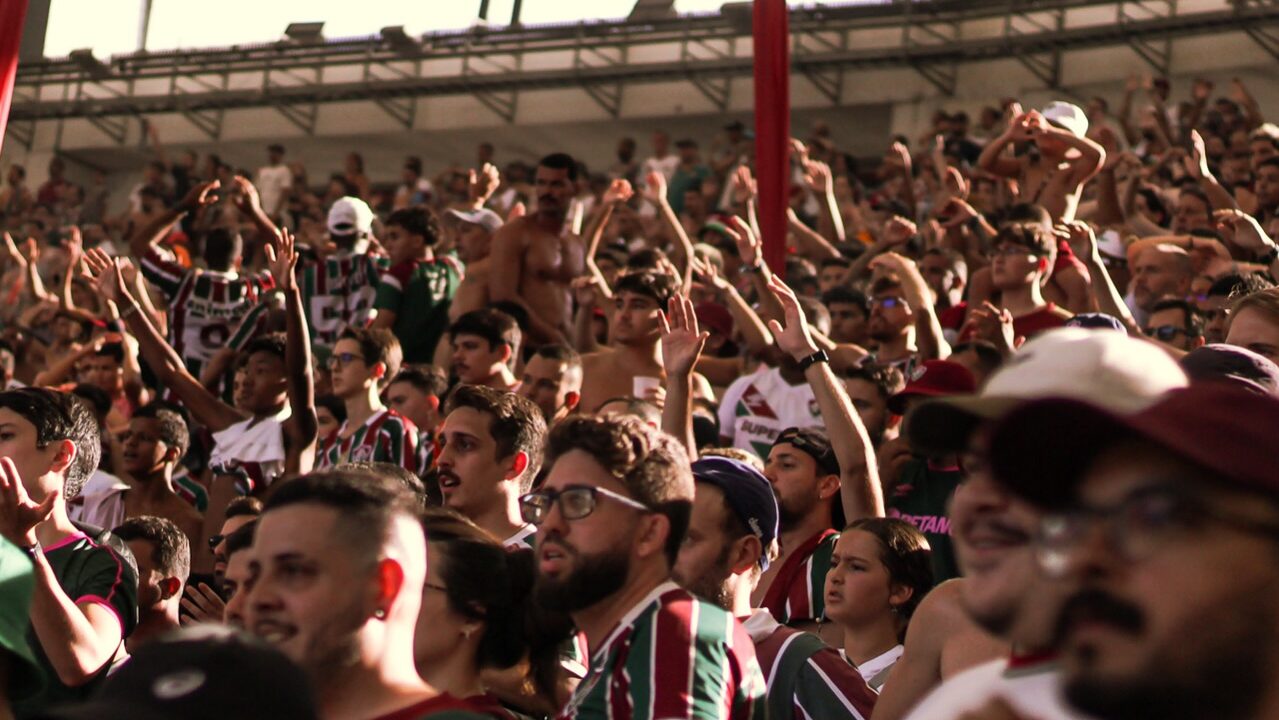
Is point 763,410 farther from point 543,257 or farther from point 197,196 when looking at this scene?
point 197,196

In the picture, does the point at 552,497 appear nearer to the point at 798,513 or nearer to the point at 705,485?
the point at 705,485

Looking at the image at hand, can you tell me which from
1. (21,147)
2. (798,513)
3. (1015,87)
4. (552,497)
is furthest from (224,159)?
(552,497)

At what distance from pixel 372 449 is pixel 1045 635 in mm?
5368

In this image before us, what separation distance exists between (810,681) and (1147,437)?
8.18 feet

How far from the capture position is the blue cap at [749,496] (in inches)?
172

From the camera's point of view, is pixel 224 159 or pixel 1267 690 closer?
pixel 1267 690

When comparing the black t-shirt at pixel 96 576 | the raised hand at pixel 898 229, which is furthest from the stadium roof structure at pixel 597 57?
the black t-shirt at pixel 96 576

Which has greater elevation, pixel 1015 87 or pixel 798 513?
pixel 1015 87

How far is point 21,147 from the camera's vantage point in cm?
2623

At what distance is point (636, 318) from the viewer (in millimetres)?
7621

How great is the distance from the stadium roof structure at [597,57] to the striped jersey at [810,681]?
1517 centimetres

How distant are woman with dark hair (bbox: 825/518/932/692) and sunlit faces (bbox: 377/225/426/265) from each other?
4.87m

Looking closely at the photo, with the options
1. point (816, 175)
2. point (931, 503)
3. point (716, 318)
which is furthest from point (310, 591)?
point (816, 175)

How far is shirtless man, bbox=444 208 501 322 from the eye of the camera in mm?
8977
